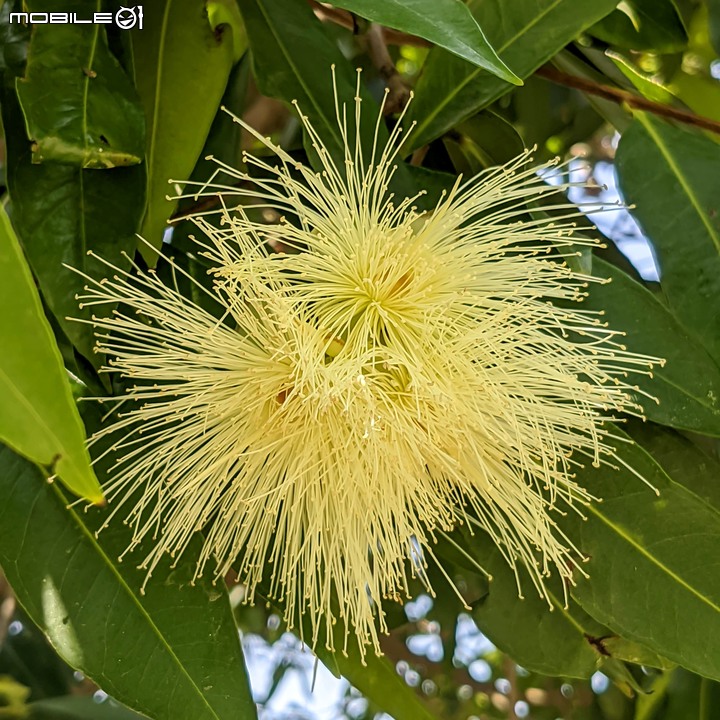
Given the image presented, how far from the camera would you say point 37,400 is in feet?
1.36

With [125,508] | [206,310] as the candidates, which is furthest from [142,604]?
[206,310]

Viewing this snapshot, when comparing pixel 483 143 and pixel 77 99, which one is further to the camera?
pixel 483 143

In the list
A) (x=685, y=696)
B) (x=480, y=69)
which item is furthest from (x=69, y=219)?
(x=685, y=696)

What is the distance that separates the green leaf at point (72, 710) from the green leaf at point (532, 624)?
19.7 inches

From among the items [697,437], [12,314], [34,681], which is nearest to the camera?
[12,314]

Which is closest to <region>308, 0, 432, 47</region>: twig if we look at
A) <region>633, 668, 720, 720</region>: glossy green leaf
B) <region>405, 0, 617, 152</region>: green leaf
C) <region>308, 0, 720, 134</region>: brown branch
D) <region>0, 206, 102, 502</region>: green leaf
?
<region>308, 0, 720, 134</region>: brown branch

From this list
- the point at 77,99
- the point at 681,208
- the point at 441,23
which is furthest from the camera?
the point at 681,208

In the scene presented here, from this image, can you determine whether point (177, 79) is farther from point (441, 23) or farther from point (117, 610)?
point (117, 610)

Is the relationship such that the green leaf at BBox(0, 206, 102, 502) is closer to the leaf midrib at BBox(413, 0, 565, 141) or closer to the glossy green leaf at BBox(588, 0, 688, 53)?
the leaf midrib at BBox(413, 0, 565, 141)

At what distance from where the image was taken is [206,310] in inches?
30.0

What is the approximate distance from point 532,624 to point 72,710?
0.59 m

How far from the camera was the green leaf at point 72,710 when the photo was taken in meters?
1.05

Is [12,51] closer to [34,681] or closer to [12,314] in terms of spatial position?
[12,314]

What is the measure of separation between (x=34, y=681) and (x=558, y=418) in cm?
103
